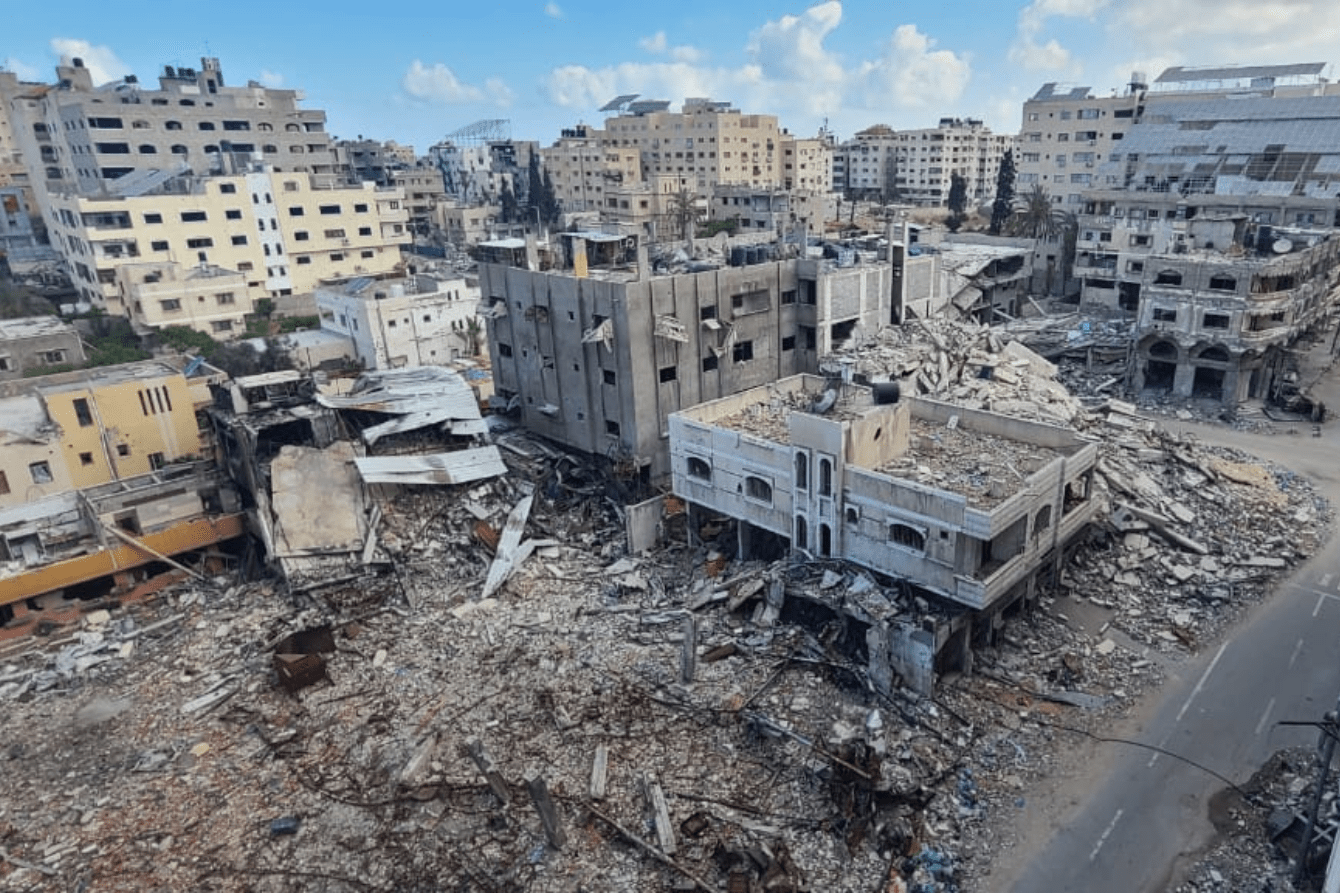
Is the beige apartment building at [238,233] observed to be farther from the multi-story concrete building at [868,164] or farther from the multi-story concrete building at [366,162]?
the multi-story concrete building at [868,164]

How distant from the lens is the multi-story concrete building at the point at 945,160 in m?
122

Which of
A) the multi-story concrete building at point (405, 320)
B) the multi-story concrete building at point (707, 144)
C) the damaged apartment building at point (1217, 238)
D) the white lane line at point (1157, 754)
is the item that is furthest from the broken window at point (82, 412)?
the multi-story concrete building at point (707, 144)

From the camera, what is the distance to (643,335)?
31031 mm

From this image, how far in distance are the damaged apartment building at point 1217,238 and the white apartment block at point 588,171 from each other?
59180 mm

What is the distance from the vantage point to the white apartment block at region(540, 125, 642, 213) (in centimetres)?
10731

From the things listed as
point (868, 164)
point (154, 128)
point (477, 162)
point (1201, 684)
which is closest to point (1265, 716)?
point (1201, 684)

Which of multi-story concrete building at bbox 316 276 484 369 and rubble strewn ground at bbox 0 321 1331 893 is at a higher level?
multi-story concrete building at bbox 316 276 484 369

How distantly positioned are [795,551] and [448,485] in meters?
13.7

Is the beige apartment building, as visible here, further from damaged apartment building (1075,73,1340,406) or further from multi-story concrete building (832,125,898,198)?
multi-story concrete building (832,125,898,198)

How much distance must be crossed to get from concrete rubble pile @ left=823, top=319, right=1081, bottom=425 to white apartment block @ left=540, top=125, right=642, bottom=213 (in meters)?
71.8

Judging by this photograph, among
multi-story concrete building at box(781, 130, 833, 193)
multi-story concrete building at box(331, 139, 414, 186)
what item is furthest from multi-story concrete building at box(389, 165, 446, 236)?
multi-story concrete building at box(781, 130, 833, 193)

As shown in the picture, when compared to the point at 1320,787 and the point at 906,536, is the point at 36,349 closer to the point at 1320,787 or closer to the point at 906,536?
the point at 906,536

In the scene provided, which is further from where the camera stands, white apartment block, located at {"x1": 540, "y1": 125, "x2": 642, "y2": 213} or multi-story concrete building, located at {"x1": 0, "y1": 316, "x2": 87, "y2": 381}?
white apartment block, located at {"x1": 540, "y1": 125, "x2": 642, "y2": 213}

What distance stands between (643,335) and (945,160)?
352 feet
